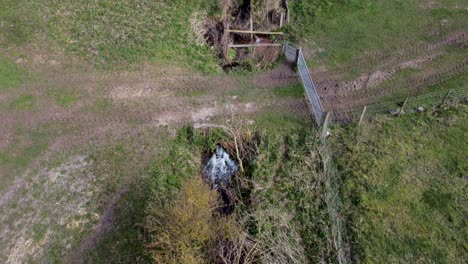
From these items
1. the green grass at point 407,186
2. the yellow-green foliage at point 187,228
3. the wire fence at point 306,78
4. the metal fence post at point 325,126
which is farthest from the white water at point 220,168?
the green grass at point 407,186

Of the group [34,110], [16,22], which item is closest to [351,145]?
[34,110]

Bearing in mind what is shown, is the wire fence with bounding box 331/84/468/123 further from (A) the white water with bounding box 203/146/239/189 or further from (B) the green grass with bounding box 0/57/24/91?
(B) the green grass with bounding box 0/57/24/91

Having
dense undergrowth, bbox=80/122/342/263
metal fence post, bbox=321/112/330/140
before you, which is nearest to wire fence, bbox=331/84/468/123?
metal fence post, bbox=321/112/330/140

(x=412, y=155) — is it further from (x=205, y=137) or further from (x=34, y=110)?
(x=34, y=110)

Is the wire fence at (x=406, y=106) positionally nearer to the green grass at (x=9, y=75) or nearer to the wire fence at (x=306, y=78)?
the wire fence at (x=306, y=78)

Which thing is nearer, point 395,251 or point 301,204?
point 395,251
